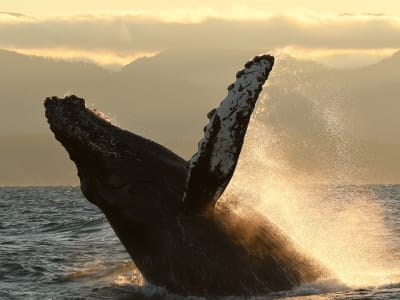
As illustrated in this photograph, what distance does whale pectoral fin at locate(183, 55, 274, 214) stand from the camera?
30.0 ft

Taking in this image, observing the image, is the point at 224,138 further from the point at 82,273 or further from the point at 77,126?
the point at 82,273

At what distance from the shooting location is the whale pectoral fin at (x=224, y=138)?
9148 millimetres

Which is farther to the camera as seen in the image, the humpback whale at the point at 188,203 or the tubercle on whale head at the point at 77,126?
the tubercle on whale head at the point at 77,126

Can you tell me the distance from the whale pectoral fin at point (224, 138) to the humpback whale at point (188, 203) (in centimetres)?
1

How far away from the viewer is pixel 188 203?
31.3ft

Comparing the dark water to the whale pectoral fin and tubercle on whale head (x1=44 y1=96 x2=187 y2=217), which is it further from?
the whale pectoral fin

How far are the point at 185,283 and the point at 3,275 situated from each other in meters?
5.60

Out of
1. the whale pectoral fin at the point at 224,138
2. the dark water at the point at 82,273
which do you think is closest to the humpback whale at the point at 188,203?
the whale pectoral fin at the point at 224,138

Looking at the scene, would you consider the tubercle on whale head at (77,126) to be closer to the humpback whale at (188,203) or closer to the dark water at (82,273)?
the humpback whale at (188,203)

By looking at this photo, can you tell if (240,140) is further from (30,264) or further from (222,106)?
(30,264)

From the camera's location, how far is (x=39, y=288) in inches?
508

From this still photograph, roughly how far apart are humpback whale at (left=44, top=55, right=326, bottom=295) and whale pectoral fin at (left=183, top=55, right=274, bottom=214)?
1 cm

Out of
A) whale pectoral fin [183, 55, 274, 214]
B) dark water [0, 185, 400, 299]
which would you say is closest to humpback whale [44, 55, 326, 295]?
whale pectoral fin [183, 55, 274, 214]

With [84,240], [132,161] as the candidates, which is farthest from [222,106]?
[84,240]
